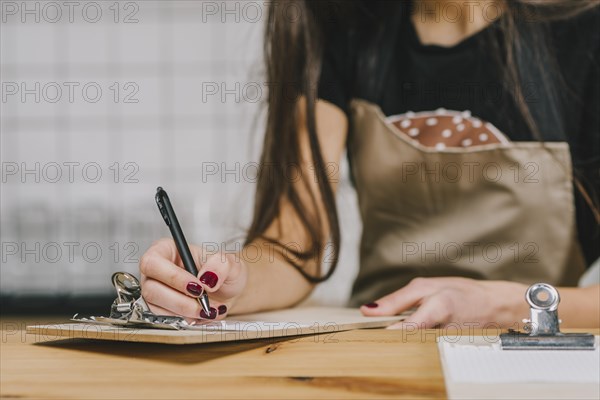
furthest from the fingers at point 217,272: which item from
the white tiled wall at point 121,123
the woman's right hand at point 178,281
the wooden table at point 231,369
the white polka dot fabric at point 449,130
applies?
the white tiled wall at point 121,123

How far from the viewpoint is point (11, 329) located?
2.55 feet

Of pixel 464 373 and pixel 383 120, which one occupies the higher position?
pixel 383 120

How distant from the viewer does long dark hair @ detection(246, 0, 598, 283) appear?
50.1 inches

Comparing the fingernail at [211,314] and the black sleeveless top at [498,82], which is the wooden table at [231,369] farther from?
the black sleeveless top at [498,82]

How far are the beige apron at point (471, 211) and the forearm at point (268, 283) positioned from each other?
0.73 feet

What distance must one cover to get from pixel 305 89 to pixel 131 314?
2.43ft

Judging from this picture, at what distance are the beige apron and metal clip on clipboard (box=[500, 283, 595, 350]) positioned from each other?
660mm

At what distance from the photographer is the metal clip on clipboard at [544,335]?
0.60 meters

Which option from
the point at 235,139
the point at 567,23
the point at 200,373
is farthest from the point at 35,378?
the point at 235,139

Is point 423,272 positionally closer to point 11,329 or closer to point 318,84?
point 318,84

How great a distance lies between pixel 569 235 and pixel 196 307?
29.5 inches

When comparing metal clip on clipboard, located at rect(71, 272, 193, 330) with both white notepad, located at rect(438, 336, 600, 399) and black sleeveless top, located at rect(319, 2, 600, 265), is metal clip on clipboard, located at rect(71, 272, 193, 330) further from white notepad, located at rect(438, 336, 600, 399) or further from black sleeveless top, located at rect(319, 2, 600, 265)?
black sleeveless top, located at rect(319, 2, 600, 265)

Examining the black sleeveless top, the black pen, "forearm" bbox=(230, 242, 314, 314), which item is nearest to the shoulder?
the black sleeveless top

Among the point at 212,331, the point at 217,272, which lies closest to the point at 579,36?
the point at 217,272
